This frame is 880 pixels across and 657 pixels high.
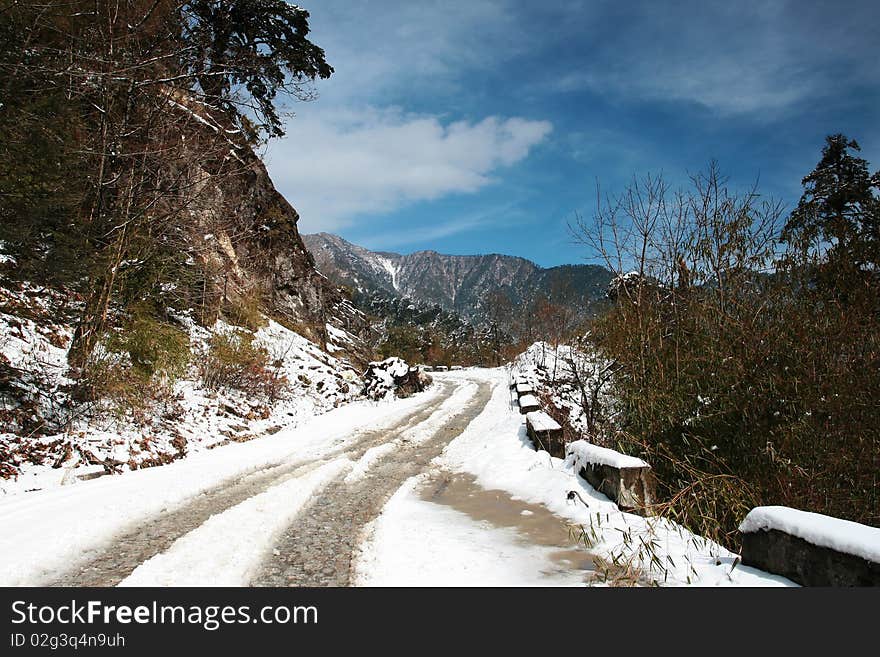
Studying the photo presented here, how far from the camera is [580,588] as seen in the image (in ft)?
9.32

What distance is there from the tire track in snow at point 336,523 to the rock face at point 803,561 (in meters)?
2.73

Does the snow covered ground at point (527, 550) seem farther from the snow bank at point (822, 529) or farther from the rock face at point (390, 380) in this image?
the rock face at point (390, 380)

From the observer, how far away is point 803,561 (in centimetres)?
256

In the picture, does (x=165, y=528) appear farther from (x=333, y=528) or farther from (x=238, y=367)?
(x=238, y=367)

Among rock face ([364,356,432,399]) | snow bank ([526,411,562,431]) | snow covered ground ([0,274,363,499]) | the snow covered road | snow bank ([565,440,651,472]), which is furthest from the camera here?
rock face ([364,356,432,399])

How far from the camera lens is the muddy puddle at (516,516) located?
344 cm

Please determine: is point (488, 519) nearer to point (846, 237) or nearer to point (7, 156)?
point (846, 237)

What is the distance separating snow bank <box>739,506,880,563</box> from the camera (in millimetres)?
2244

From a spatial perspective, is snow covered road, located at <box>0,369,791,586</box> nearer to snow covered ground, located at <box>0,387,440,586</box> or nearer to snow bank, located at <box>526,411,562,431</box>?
snow covered ground, located at <box>0,387,440,586</box>

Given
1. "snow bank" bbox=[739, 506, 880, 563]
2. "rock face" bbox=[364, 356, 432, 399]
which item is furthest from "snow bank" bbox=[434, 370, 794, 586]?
"rock face" bbox=[364, 356, 432, 399]

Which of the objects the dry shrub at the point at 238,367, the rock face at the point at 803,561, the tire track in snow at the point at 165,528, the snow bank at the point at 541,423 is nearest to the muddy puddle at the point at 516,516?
the rock face at the point at 803,561

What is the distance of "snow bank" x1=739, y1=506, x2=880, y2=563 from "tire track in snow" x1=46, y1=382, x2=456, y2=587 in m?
4.30
